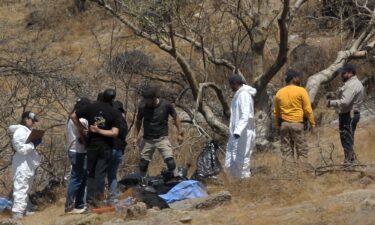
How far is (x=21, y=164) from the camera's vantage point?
33.6ft

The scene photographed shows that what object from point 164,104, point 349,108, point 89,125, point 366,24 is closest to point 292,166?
point 349,108

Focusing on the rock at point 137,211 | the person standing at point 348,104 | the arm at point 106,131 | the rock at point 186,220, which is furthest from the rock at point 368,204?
the arm at point 106,131

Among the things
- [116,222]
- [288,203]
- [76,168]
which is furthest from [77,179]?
[288,203]

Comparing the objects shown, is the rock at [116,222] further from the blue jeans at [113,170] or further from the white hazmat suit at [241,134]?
the white hazmat suit at [241,134]

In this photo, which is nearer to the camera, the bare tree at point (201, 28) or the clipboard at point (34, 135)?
the clipboard at point (34, 135)

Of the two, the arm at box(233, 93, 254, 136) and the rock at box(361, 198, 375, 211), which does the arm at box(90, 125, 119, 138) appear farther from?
the rock at box(361, 198, 375, 211)

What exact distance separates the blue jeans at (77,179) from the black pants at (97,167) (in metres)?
0.28

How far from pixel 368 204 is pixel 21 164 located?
4.24 metres

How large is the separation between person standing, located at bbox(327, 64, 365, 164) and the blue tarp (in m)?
1.82

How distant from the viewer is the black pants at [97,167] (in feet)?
31.8

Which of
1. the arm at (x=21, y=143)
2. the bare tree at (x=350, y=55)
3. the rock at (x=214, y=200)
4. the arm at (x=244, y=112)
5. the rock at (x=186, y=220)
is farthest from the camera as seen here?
the bare tree at (x=350, y=55)

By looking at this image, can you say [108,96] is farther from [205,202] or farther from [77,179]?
[205,202]

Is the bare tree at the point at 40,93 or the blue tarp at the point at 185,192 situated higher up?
the bare tree at the point at 40,93

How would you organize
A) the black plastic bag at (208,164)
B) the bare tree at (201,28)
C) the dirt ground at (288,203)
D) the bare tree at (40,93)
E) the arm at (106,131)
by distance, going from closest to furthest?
the dirt ground at (288,203) → the arm at (106,131) → the black plastic bag at (208,164) → the bare tree at (40,93) → the bare tree at (201,28)
